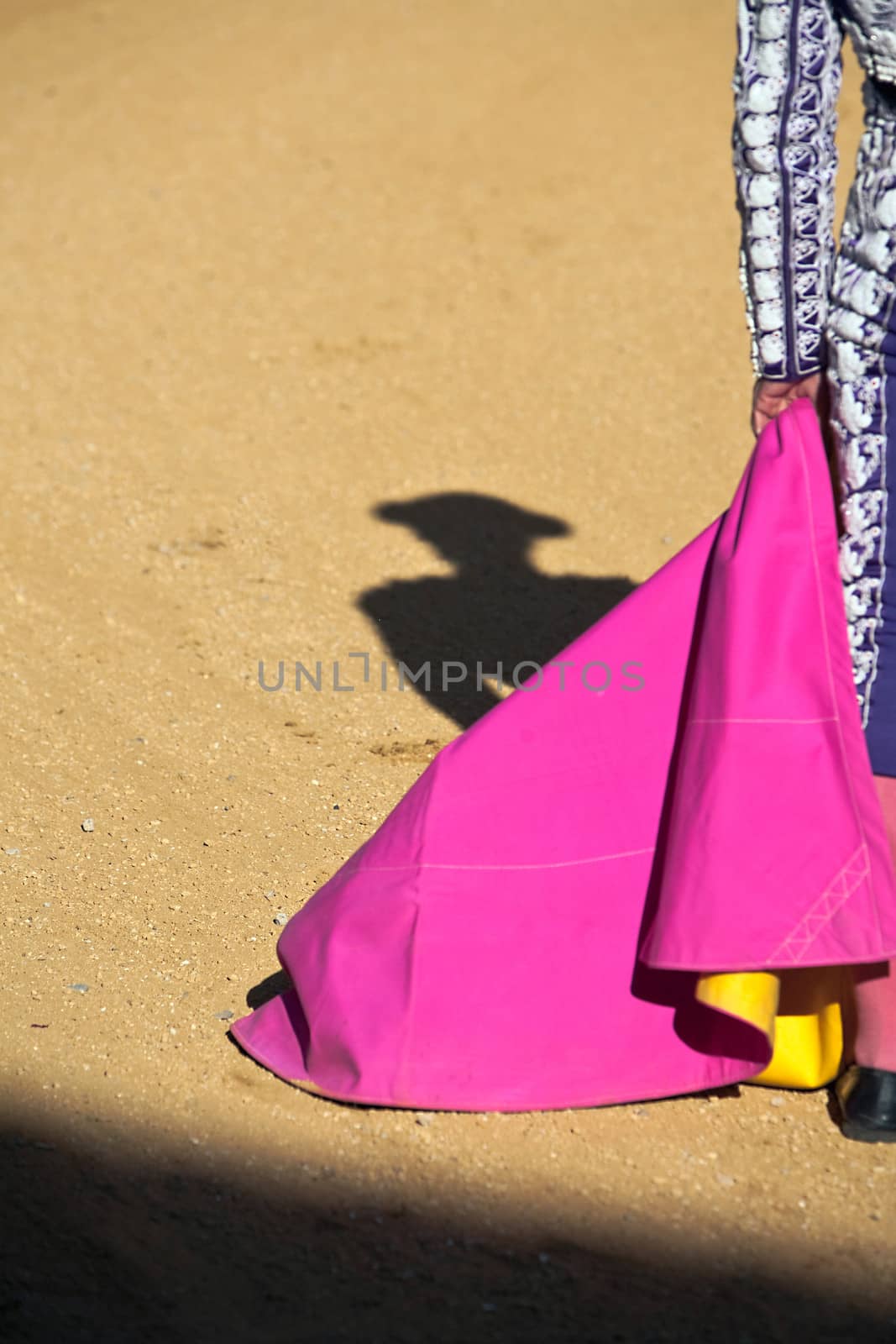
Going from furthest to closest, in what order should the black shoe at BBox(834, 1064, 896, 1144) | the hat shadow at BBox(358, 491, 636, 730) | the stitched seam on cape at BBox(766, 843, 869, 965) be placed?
the hat shadow at BBox(358, 491, 636, 730) → the black shoe at BBox(834, 1064, 896, 1144) → the stitched seam on cape at BBox(766, 843, 869, 965)

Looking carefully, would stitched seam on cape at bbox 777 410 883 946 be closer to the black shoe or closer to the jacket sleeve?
the jacket sleeve

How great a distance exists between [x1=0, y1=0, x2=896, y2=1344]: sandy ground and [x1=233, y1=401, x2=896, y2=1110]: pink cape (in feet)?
0.37

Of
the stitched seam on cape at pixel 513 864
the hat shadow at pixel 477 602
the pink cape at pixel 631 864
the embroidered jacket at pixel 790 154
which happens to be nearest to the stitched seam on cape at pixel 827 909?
the pink cape at pixel 631 864

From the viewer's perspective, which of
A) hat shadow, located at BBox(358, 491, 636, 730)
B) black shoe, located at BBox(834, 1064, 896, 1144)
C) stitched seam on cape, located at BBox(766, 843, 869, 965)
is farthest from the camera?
hat shadow, located at BBox(358, 491, 636, 730)

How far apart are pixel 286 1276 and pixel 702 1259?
1.72ft

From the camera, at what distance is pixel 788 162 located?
2121 millimetres

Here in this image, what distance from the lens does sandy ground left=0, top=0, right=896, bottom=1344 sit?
80.8 inches

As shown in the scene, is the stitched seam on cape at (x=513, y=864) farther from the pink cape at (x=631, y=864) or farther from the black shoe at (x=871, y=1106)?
the black shoe at (x=871, y=1106)

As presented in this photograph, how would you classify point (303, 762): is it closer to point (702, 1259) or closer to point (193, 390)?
point (702, 1259)

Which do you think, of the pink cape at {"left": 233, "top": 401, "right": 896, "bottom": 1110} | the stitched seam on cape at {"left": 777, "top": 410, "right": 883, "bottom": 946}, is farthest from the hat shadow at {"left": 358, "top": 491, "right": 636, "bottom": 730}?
the stitched seam on cape at {"left": 777, "top": 410, "right": 883, "bottom": 946}

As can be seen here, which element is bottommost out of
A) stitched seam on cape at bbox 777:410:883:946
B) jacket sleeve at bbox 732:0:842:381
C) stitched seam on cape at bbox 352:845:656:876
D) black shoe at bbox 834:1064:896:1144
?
black shoe at bbox 834:1064:896:1144

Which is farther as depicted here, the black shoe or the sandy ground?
the black shoe

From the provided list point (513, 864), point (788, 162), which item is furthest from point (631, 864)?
point (788, 162)

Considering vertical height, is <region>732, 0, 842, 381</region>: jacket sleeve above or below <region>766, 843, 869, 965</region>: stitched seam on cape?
above
